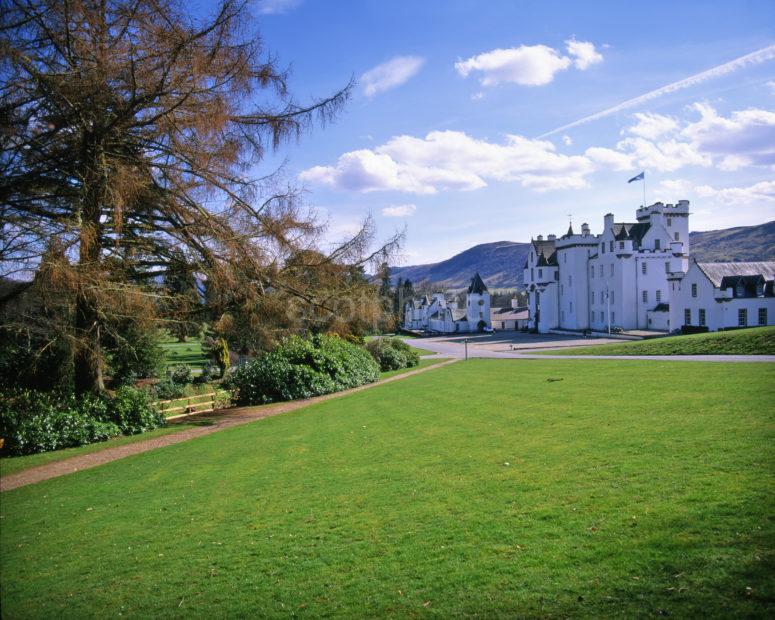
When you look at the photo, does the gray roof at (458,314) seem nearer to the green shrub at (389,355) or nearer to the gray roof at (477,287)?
the gray roof at (477,287)

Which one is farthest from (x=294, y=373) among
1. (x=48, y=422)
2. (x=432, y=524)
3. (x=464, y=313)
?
(x=464, y=313)

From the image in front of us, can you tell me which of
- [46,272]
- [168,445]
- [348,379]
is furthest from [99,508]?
[348,379]

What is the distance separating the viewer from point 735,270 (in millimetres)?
48594

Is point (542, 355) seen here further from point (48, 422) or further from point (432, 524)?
point (432, 524)

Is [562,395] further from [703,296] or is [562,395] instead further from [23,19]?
[703,296]

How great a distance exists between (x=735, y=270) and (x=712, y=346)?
21.8 meters

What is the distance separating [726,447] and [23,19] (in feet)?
49.4

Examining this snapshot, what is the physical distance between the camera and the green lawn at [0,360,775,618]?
5328 mm

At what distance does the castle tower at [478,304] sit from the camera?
93.2 meters

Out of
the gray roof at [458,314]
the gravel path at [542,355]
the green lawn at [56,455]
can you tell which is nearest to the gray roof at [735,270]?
the gravel path at [542,355]

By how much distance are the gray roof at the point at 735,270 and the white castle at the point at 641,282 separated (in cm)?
7

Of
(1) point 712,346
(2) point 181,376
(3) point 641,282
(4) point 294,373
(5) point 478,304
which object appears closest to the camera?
(4) point 294,373

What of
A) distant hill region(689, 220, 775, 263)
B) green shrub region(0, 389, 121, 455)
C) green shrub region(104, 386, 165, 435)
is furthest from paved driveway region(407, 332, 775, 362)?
distant hill region(689, 220, 775, 263)

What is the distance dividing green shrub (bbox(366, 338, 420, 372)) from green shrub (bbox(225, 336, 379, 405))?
10.6 metres
